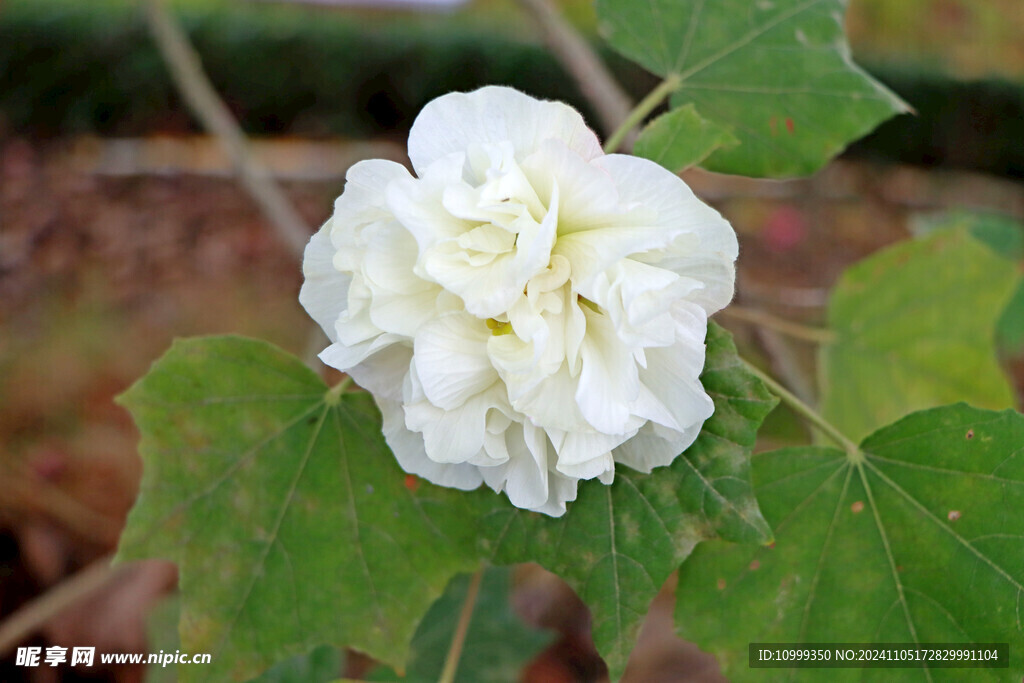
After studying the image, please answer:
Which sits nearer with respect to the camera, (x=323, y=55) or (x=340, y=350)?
(x=340, y=350)

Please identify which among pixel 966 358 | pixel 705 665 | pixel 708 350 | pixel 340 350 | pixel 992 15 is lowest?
pixel 992 15

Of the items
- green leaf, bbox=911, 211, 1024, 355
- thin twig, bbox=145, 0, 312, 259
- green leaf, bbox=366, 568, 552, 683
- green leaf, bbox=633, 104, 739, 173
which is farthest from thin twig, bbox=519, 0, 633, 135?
green leaf, bbox=911, 211, 1024, 355

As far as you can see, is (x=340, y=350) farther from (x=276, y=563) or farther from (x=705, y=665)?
(x=705, y=665)

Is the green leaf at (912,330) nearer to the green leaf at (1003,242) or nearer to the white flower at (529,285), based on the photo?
the green leaf at (1003,242)

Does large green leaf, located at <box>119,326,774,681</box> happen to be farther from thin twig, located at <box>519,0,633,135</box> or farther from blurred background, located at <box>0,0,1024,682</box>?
blurred background, located at <box>0,0,1024,682</box>

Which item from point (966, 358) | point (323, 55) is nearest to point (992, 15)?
point (323, 55)

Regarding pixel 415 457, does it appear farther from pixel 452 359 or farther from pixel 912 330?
pixel 912 330
